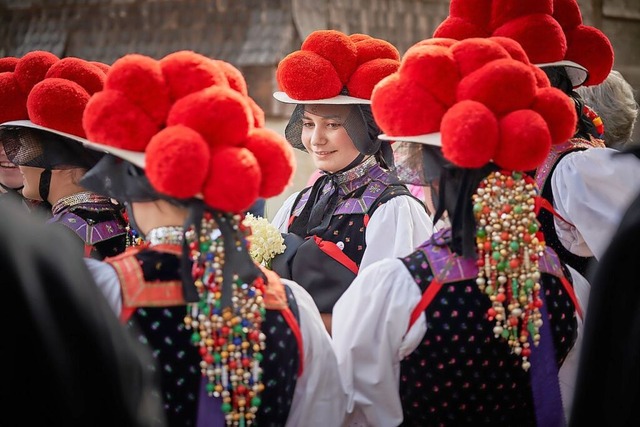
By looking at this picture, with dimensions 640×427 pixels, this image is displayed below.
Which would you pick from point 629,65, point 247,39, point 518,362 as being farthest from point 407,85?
point 629,65

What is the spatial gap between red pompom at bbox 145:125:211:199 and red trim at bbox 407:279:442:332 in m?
0.73

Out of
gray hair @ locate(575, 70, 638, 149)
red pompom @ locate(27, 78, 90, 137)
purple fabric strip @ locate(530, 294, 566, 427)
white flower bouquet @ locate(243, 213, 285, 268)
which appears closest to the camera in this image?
purple fabric strip @ locate(530, 294, 566, 427)

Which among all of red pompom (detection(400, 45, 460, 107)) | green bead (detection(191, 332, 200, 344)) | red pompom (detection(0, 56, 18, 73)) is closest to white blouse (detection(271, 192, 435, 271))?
red pompom (detection(400, 45, 460, 107))

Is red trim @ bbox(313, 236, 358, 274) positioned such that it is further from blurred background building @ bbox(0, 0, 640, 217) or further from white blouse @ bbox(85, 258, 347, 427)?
blurred background building @ bbox(0, 0, 640, 217)

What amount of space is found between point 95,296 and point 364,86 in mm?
2028

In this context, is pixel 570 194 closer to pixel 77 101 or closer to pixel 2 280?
pixel 77 101

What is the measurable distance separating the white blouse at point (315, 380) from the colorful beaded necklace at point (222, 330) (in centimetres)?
22

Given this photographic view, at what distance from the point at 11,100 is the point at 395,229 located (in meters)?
1.61

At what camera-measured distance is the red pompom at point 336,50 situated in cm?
343

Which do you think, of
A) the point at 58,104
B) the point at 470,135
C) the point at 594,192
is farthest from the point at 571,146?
the point at 58,104

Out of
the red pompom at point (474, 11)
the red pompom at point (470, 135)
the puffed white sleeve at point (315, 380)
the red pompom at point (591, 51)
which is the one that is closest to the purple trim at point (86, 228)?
the puffed white sleeve at point (315, 380)

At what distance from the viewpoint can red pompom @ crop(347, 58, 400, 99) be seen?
341cm

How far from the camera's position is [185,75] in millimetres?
2029

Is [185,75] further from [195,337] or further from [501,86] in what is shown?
[501,86]
